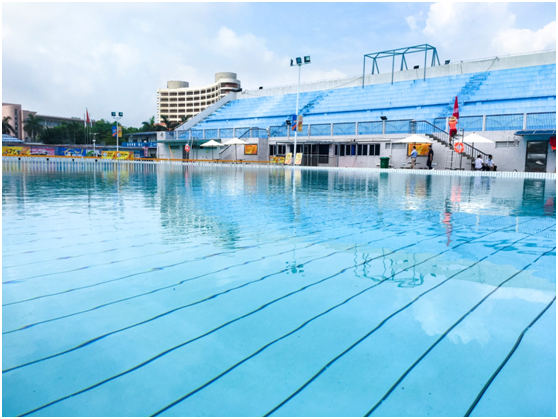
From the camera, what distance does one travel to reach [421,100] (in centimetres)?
3203

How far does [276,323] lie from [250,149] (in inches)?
1288

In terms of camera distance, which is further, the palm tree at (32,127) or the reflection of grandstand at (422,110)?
the palm tree at (32,127)

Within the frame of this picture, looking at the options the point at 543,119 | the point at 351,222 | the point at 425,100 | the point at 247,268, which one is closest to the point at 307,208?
the point at 351,222

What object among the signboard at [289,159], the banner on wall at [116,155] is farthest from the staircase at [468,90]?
the banner on wall at [116,155]

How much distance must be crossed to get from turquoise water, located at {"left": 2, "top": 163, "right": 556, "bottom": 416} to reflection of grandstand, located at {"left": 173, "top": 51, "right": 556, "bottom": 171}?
21909 millimetres

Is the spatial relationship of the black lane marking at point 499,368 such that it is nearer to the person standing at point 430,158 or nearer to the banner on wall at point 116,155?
the person standing at point 430,158

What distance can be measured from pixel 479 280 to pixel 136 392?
2441mm

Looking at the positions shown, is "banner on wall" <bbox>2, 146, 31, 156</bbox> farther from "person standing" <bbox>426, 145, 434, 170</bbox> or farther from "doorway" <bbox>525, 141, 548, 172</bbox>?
"doorway" <bbox>525, 141, 548, 172</bbox>

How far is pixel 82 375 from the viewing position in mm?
1708

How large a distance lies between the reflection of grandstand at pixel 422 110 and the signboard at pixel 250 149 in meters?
1.40

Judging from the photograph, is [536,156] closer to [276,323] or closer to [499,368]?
[499,368]

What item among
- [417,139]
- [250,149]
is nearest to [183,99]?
[250,149]

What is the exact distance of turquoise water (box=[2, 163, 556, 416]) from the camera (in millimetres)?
1582

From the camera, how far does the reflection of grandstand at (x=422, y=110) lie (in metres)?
23.7
